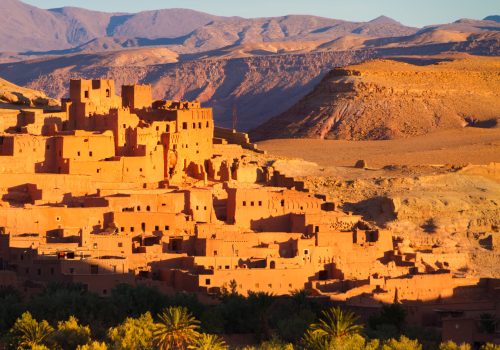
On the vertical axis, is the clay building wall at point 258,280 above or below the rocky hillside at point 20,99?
below

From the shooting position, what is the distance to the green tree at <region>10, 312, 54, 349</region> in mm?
43156

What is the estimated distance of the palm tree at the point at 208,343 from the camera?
40.6 metres

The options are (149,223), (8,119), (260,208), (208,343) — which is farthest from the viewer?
(8,119)

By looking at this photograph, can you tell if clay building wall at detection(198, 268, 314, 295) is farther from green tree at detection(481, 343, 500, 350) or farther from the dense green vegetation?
green tree at detection(481, 343, 500, 350)

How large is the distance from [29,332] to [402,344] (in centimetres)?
938

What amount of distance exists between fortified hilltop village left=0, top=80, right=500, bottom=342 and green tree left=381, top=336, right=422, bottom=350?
122 inches

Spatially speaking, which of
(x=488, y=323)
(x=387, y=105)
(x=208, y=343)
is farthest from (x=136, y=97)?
(x=387, y=105)

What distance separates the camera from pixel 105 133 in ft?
192

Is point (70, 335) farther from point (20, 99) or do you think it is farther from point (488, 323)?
point (20, 99)

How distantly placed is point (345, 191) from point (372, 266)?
11.0 metres

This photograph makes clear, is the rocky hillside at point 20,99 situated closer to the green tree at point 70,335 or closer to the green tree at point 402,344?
the green tree at point 70,335

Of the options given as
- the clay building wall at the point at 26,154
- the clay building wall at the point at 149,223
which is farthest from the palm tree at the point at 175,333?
the clay building wall at the point at 26,154

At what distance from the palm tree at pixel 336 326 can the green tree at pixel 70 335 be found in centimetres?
580

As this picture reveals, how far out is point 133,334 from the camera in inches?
1703
